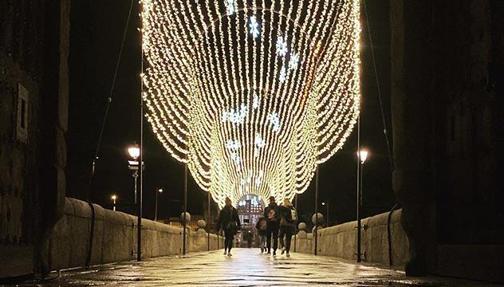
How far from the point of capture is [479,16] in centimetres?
930

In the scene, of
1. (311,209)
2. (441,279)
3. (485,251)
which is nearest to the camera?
(485,251)

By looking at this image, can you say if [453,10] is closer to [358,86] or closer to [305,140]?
[358,86]

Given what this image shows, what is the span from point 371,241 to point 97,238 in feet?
23.3

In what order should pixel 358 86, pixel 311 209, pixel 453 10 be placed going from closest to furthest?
1. pixel 453 10
2. pixel 358 86
3. pixel 311 209

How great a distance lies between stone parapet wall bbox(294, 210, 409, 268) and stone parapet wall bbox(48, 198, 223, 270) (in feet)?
15.5

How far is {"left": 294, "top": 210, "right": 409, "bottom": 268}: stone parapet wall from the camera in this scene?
50.1ft

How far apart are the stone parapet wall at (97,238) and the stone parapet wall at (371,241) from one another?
15.5 feet

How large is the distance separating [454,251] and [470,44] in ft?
7.61

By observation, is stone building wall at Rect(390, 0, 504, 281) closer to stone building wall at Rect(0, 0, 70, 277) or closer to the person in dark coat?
stone building wall at Rect(0, 0, 70, 277)

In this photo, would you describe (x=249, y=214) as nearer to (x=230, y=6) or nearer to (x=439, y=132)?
(x=230, y=6)

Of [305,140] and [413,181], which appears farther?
[305,140]

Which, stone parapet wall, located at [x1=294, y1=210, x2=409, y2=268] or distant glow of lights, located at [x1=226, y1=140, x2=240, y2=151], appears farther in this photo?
distant glow of lights, located at [x1=226, y1=140, x2=240, y2=151]

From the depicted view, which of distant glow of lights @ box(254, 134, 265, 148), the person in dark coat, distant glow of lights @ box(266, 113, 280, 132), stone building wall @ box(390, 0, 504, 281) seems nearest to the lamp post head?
the person in dark coat

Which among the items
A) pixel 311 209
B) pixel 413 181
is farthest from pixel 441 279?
pixel 311 209
